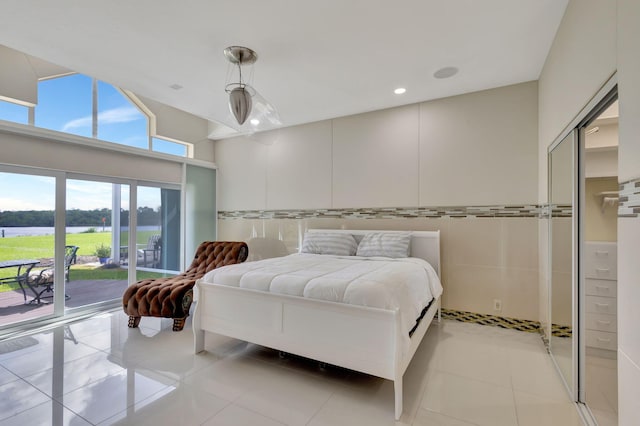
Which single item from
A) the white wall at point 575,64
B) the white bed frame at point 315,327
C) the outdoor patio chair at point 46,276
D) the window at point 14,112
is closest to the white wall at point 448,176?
the white wall at point 575,64

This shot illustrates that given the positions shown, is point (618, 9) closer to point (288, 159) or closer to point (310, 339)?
point (310, 339)

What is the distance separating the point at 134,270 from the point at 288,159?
2.93 metres

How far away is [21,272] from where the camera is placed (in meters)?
3.35

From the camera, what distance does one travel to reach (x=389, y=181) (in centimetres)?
390

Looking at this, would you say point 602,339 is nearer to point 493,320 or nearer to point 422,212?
point 493,320

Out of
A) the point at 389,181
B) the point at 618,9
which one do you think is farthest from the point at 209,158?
the point at 618,9

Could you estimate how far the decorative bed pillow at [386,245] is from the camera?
3.32 metres

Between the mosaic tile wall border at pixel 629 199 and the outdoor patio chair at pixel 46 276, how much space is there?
16.9 ft

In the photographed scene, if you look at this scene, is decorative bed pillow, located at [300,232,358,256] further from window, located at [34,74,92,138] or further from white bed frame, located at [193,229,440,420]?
window, located at [34,74,92,138]

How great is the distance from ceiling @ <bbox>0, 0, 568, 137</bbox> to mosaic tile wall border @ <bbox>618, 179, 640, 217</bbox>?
1.59 meters

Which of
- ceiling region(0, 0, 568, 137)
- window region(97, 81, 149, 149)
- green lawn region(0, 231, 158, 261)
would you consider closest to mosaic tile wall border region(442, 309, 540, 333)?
ceiling region(0, 0, 568, 137)

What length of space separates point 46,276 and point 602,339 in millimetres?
5323

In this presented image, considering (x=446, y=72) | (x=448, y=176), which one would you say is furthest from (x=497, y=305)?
(x=446, y=72)

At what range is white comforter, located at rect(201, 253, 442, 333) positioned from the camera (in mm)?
1953
